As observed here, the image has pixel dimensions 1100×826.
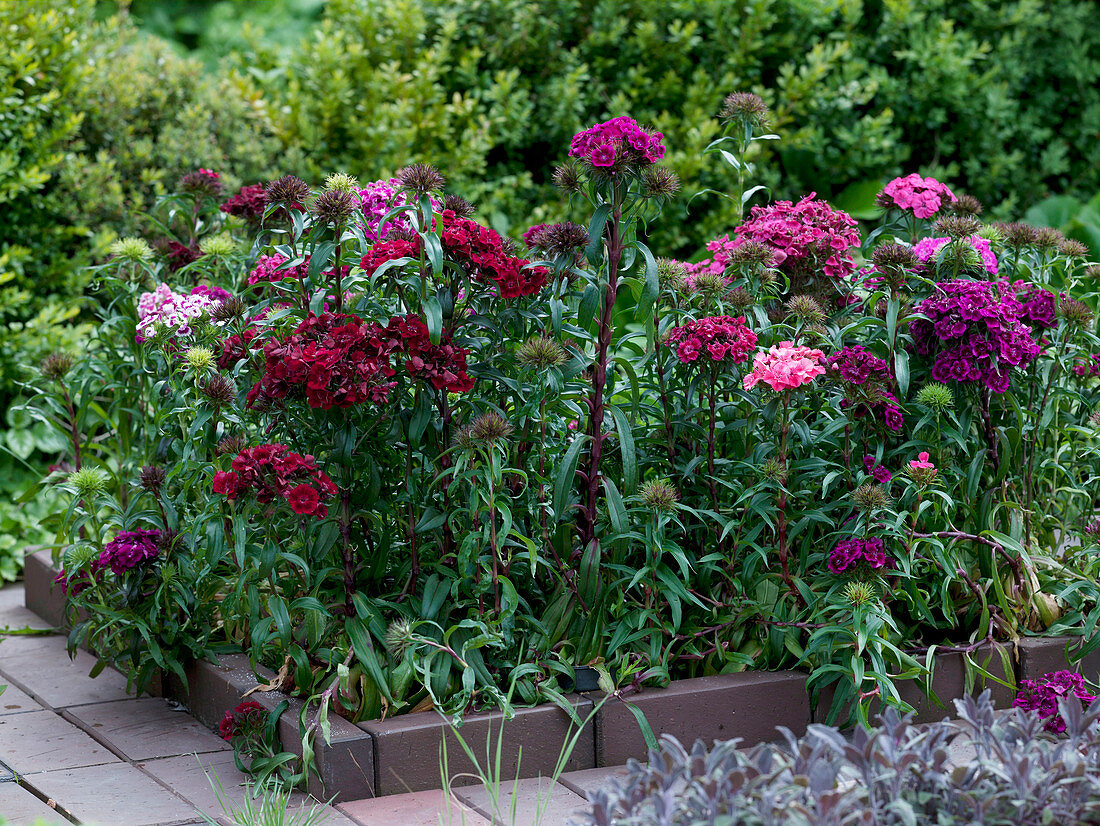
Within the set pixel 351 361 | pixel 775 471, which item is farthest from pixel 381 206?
pixel 775 471

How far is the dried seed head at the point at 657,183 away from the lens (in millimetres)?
2791

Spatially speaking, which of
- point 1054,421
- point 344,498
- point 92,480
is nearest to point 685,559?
point 344,498

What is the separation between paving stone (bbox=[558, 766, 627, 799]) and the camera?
106 inches

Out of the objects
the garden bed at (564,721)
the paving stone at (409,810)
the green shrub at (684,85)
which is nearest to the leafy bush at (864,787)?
the paving stone at (409,810)

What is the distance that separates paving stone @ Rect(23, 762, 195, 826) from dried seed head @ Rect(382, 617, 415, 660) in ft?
1.82

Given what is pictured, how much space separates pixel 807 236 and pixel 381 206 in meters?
1.18

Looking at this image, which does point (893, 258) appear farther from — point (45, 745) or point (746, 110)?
point (45, 745)

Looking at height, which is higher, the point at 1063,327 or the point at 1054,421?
the point at 1063,327

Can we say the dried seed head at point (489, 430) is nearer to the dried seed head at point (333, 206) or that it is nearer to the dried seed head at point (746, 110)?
the dried seed head at point (333, 206)

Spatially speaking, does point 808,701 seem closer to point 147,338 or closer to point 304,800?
point 304,800

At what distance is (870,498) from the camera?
280cm

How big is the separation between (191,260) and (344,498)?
142cm

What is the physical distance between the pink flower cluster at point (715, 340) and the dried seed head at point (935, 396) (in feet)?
1.58

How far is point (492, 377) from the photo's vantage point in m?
2.87
